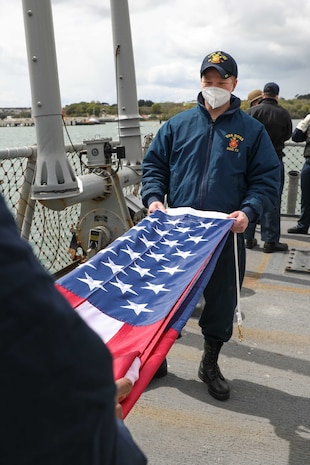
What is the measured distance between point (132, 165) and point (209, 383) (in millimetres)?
2940

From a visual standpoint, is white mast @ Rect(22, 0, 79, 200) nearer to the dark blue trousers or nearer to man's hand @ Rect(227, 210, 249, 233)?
man's hand @ Rect(227, 210, 249, 233)

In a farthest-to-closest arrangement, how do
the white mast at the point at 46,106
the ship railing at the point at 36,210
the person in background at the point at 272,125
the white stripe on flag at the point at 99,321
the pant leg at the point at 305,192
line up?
the pant leg at the point at 305,192
the person in background at the point at 272,125
the ship railing at the point at 36,210
the white mast at the point at 46,106
the white stripe on flag at the point at 99,321

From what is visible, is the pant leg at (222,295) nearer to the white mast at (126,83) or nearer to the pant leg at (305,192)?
the white mast at (126,83)

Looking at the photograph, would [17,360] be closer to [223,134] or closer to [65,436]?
[65,436]

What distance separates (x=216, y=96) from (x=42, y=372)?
7.56 ft

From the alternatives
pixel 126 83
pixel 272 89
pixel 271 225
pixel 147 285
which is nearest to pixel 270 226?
pixel 271 225

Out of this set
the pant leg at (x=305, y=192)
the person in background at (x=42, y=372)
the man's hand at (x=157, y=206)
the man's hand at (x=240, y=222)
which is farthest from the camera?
the pant leg at (x=305, y=192)

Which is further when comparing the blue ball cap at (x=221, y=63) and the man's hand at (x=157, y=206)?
the man's hand at (x=157, y=206)

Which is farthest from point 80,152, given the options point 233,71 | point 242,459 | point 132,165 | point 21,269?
point 21,269

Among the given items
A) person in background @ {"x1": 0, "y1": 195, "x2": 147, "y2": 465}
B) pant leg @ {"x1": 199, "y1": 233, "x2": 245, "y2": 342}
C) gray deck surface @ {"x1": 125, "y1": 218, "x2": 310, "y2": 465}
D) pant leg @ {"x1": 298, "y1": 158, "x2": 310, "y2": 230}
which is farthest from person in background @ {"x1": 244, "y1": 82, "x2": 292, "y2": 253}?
person in background @ {"x1": 0, "y1": 195, "x2": 147, "y2": 465}

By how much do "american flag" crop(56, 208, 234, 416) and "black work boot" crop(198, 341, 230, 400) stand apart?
29.4 inches

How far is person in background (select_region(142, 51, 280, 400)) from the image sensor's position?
2582mm

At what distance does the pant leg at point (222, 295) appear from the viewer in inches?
108

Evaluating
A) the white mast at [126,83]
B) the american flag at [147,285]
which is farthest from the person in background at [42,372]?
the white mast at [126,83]
